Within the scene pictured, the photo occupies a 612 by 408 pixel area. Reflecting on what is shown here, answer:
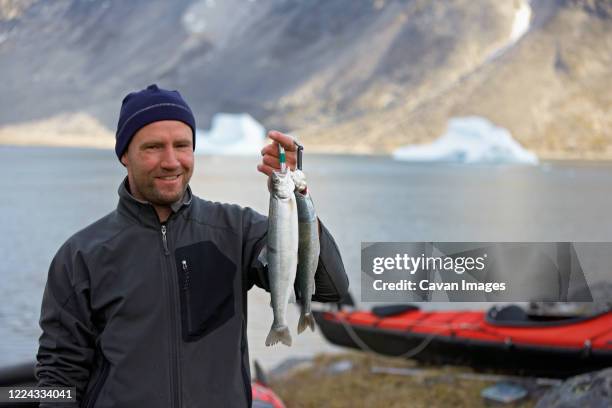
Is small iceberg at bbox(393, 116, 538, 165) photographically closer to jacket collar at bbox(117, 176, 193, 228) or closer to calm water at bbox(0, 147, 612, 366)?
calm water at bbox(0, 147, 612, 366)

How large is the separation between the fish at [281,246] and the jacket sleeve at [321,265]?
0.38ft

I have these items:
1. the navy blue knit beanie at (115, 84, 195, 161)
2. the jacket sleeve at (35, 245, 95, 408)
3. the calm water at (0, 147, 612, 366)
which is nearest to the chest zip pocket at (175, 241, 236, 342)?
the jacket sleeve at (35, 245, 95, 408)

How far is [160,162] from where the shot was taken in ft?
9.30

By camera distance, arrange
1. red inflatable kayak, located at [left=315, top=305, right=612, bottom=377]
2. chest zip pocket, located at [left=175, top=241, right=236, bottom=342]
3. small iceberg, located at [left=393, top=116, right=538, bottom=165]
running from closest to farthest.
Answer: chest zip pocket, located at [left=175, top=241, right=236, bottom=342], red inflatable kayak, located at [left=315, top=305, right=612, bottom=377], small iceberg, located at [left=393, top=116, right=538, bottom=165]

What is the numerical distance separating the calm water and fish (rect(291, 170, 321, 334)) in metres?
9.94

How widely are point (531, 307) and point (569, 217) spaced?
32217 millimetres

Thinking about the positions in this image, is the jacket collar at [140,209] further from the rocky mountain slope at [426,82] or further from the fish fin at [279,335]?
the rocky mountain slope at [426,82]

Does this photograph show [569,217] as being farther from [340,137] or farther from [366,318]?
[340,137]

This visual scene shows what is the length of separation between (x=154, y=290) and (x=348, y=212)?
37.8 metres

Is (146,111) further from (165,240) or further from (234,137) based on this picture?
(234,137)

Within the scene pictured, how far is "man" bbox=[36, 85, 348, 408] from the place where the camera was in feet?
9.10

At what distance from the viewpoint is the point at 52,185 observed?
57.1m

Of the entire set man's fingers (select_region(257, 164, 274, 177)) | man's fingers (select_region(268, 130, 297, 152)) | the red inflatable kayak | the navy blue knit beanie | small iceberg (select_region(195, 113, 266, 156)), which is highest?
small iceberg (select_region(195, 113, 266, 156))

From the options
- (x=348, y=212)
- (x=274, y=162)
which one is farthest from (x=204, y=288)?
(x=348, y=212)
